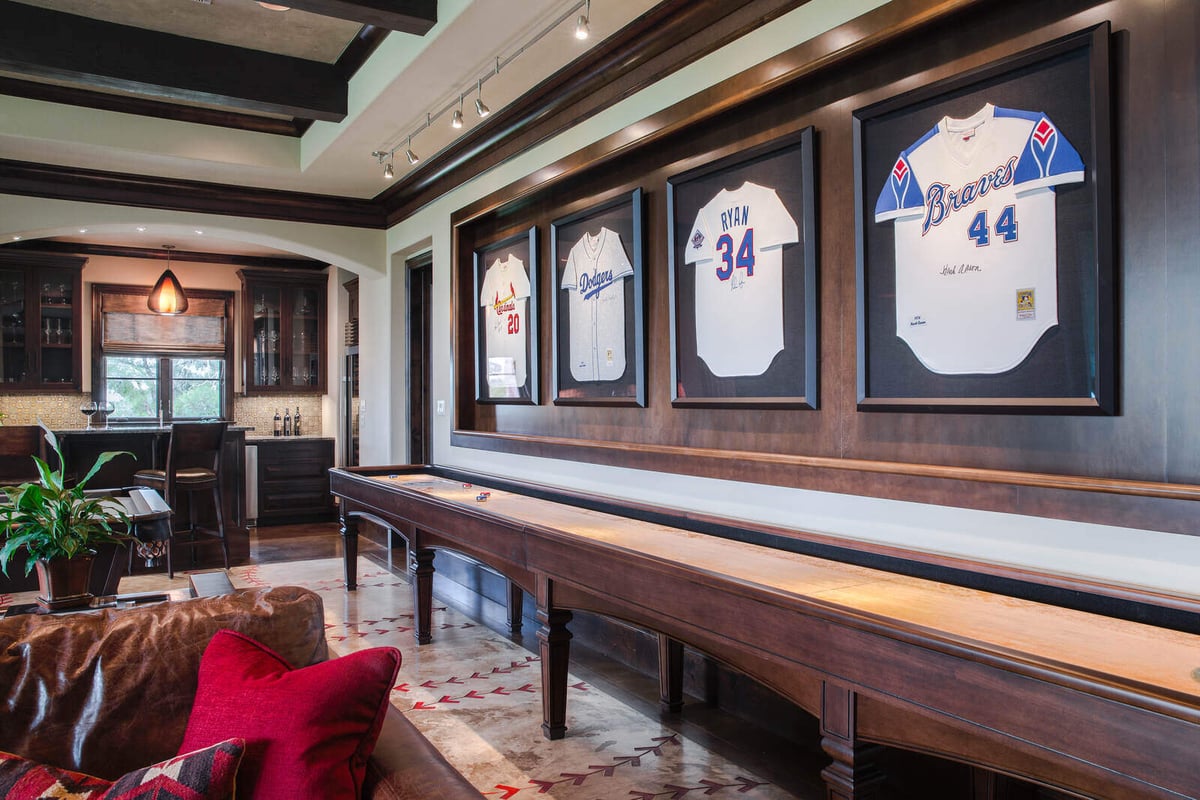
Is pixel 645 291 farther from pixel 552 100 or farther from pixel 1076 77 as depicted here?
pixel 1076 77

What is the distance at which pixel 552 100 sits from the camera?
4074 millimetres

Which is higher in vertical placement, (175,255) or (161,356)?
(175,255)

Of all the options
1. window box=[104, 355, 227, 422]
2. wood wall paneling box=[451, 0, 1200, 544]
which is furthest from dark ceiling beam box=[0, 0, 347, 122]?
window box=[104, 355, 227, 422]

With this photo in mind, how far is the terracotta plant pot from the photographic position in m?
2.29

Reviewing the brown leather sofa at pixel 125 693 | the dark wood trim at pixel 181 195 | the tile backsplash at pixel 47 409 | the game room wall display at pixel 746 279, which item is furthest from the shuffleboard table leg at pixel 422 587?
the tile backsplash at pixel 47 409

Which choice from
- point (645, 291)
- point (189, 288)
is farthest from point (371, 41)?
point (189, 288)

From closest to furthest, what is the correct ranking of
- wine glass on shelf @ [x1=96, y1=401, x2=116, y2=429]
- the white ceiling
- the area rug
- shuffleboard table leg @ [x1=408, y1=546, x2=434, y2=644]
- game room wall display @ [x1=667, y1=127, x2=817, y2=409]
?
the area rug → game room wall display @ [x1=667, y1=127, x2=817, y2=409] → the white ceiling → shuffleboard table leg @ [x1=408, y1=546, x2=434, y2=644] → wine glass on shelf @ [x1=96, y1=401, x2=116, y2=429]

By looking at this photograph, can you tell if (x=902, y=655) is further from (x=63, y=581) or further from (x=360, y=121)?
(x=360, y=121)

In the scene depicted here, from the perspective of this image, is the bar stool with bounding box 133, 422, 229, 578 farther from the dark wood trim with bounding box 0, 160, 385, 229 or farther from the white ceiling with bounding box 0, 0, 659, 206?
the white ceiling with bounding box 0, 0, 659, 206

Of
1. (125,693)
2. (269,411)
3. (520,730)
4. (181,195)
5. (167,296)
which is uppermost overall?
(181,195)

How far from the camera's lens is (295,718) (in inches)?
50.6

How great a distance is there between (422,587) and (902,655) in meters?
3.01

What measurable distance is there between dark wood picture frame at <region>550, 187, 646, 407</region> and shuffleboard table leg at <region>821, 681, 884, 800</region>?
1958 millimetres

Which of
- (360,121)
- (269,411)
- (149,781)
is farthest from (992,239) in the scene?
(269,411)
